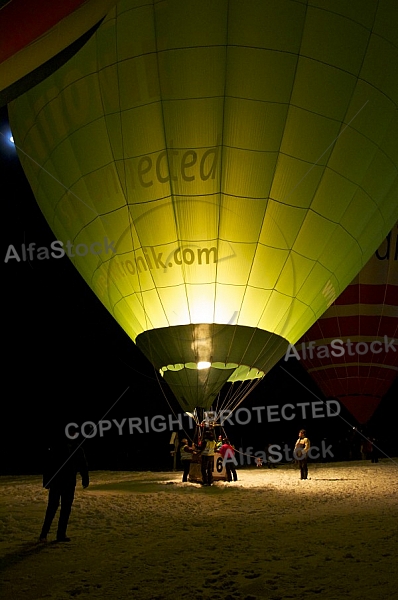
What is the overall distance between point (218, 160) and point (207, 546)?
5254 millimetres

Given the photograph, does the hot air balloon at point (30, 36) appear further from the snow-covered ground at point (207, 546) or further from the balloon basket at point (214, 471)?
the balloon basket at point (214, 471)

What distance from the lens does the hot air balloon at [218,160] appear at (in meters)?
8.30

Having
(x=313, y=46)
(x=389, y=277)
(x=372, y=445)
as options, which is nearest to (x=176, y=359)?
(x=313, y=46)

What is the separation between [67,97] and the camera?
9.17 metres

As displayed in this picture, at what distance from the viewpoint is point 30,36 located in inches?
180

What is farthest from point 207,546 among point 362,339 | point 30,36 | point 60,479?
point 362,339

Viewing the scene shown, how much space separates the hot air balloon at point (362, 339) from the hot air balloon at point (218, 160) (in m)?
7.12

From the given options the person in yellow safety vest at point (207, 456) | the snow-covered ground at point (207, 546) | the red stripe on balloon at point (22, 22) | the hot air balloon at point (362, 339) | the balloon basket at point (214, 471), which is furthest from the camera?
the hot air balloon at point (362, 339)

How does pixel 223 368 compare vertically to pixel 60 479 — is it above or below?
above

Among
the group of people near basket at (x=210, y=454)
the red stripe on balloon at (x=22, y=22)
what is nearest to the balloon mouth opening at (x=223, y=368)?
the group of people near basket at (x=210, y=454)

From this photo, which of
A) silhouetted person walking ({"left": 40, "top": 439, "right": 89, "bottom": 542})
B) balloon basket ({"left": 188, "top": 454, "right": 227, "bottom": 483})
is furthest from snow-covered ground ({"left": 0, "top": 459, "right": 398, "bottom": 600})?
balloon basket ({"left": 188, "top": 454, "right": 227, "bottom": 483})

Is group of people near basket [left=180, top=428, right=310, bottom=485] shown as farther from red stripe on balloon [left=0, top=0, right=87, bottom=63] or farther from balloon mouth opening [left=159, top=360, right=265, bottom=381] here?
red stripe on balloon [left=0, top=0, right=87, bottom=63]

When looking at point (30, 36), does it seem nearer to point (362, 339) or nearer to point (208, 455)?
point (208, 455)

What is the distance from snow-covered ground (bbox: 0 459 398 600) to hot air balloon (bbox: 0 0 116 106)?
3.32 meters
